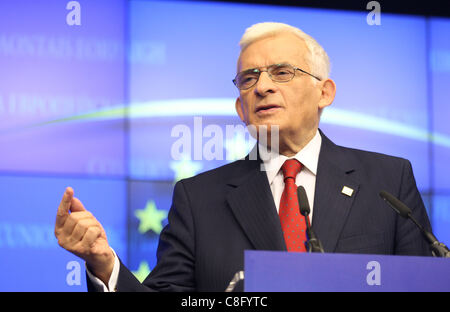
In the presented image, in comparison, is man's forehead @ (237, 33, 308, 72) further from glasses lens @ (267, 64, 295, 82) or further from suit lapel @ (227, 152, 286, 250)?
suit lapel @ (227, 152, 286, 250)

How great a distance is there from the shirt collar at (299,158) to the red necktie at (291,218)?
7 centimetres

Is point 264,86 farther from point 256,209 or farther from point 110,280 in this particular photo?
point 110,280

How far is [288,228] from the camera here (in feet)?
7.34

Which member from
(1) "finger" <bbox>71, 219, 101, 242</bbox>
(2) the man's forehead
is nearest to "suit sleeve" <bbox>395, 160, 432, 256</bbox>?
(2) the man's forehead

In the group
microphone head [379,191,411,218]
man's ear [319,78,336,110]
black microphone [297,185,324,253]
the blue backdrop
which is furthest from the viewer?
the blue backdrop

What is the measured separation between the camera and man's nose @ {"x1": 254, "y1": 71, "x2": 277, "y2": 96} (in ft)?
8.06

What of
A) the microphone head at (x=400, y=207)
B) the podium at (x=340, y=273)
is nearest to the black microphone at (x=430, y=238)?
the microphone head at (x=400, y=207)

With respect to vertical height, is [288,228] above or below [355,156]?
below

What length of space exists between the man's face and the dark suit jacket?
17cm

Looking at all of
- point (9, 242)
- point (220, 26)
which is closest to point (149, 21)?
point (220, 26)

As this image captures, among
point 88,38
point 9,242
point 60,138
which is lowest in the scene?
point 9,242
